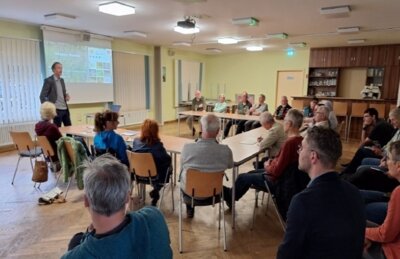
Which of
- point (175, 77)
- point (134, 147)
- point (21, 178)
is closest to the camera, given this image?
point (134, 147)

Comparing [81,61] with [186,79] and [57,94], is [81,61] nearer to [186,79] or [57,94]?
[57,94]

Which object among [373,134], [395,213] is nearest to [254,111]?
[373,134]

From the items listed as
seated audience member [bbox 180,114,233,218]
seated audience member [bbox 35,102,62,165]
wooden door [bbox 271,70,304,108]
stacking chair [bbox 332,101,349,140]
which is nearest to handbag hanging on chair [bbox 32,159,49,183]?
seated audience member [bbox 35,102,62,165]

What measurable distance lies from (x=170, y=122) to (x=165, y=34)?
3.80 metres

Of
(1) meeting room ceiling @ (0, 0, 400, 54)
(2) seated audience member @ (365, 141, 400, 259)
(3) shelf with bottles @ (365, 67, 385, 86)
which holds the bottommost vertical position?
(2) seated audience member @ (365, 141, 400, 259)

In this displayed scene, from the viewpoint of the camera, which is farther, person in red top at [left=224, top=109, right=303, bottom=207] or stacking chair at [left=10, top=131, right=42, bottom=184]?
stacking chair at [left=10, top=131, right=42, bottom=184]

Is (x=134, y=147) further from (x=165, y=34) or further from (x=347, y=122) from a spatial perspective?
(x=347, y=122)

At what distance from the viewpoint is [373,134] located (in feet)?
12.8

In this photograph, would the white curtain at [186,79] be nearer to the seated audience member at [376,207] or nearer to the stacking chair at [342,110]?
the stacking chair at [342,110]

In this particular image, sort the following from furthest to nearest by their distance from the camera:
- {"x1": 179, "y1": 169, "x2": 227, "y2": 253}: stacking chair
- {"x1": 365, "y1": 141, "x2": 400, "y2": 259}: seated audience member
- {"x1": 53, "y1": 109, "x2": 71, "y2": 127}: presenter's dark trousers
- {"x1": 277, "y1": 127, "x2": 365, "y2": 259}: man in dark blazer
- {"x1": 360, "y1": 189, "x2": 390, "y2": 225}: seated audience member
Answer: {"x1": 53, "y1": 109, "x2": 71, "y2": 127}: presenter's dark trousers → {"x1": 179, "y1": 169, "x2": 227, "y2": 253}: stacking chair → {"x1": 360, "y1": 189, "x2": 390, "y2": 225}: seated audience member → {"x1": 365, "y1": 141, "x2": 400, "y2": 259}: seated audience member → {"x1": 277, "y1": 127, "x2": 365, "y2": 259}: man in dark blazer

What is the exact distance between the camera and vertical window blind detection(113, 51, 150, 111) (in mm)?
8117

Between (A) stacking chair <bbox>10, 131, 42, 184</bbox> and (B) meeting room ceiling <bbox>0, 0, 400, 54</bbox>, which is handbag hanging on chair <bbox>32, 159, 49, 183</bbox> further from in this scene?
(B) meeting room ceiling <bbox>0, 0, 400, 54</bbox>

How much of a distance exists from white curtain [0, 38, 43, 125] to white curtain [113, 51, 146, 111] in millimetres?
2274

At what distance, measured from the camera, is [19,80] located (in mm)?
5797
